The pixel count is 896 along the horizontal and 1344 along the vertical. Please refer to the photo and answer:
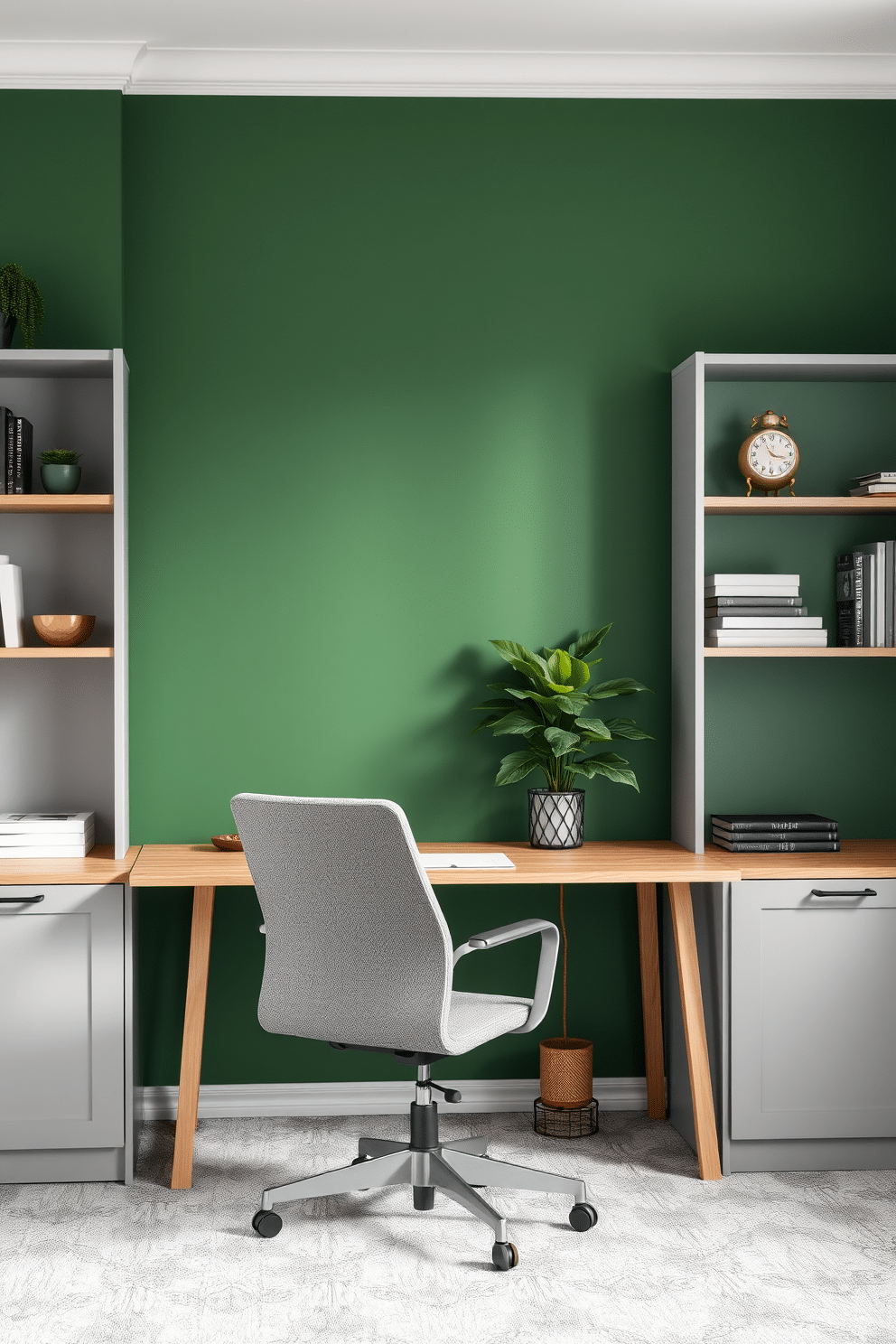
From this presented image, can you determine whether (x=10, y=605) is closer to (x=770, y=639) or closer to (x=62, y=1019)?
(x=62, y=1019)

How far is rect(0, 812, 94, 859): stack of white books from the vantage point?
A: 314 cm

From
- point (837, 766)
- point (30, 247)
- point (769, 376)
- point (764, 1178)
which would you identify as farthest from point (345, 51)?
point (764, 1178)

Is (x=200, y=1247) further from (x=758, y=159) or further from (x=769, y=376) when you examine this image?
(x=758, y=159)

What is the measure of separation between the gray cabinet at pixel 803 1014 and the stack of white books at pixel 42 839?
169cm

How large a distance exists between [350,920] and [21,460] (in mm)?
1572

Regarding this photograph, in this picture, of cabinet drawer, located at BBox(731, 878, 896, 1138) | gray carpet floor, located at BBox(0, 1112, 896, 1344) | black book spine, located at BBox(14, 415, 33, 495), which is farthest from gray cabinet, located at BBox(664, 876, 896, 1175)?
black book spine, located at BBox(14, 415, 33, 495)

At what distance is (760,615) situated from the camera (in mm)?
3332

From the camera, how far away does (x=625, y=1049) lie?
11.9 feet

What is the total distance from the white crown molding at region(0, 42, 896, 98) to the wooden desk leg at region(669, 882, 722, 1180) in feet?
7.68

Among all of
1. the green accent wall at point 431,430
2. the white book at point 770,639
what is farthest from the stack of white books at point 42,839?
the white book at point 770,639

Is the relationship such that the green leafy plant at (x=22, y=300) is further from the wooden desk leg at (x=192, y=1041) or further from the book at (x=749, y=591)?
the book at (x=749, y=591)

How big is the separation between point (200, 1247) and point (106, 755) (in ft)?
4.50

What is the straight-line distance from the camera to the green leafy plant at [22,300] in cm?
317

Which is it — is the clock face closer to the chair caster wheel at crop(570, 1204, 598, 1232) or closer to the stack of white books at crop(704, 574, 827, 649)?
the stack of white books at crop(704, 574, 827, 649)
